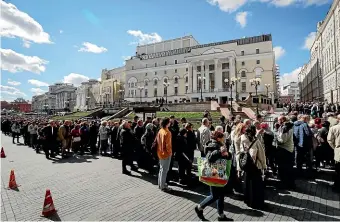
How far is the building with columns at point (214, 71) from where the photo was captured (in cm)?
5903

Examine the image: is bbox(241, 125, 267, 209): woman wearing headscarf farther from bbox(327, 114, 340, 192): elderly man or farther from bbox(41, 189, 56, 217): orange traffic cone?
bbox(41, 189, 56, 217): orange traffic cone

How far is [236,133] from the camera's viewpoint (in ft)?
20.5

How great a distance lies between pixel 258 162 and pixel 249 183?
0.64m

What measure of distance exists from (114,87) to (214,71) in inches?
2094

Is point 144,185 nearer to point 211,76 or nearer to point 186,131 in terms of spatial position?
point 186,131

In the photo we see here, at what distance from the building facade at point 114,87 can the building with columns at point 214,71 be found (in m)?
23.9

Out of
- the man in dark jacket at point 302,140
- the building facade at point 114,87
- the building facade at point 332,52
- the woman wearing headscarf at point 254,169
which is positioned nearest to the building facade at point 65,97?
the building facade at point 114,87

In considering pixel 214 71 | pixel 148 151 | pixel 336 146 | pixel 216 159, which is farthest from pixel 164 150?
pixel 214 71

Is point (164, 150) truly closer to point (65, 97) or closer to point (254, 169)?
point (254, 169)

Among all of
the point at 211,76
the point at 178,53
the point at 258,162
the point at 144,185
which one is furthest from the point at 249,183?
the point at 178,53

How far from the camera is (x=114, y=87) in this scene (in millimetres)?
101000

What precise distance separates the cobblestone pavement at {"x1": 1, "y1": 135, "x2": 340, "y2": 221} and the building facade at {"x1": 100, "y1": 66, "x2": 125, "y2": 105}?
90.5 metres

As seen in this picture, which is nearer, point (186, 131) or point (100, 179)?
point (186, 131)

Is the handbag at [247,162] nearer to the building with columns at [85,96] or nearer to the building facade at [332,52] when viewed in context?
the building facade at [332,52]
